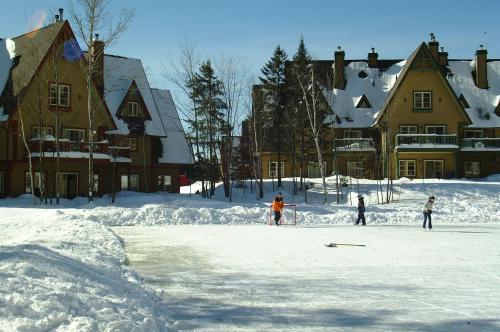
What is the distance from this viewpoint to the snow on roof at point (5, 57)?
3600cm

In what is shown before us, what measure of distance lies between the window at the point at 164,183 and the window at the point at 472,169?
24.9m

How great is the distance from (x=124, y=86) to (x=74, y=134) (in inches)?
237

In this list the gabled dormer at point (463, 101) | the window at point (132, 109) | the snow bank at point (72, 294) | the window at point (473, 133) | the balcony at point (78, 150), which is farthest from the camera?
the gabled dormer at point (463, 101)

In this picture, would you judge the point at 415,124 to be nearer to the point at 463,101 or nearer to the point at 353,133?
the point at 353,133

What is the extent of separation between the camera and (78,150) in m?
35.1

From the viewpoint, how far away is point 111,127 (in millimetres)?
37844

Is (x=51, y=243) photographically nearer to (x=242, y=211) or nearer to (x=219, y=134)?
(x=242, y=211)

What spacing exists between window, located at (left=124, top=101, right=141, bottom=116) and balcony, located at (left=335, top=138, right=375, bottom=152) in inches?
637

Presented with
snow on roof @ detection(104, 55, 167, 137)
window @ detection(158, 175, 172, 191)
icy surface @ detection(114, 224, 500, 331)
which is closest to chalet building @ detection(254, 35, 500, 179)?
window @ detection(158, 175, 172, 191)

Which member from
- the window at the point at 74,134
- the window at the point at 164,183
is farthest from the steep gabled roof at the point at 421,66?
the window at the point at 74,134

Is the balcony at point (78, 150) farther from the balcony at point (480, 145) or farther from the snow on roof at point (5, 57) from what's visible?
the balcony at point (480, 145)

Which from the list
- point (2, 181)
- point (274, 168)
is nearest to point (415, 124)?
point (274, 168)

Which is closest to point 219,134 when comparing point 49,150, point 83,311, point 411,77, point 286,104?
point 286,104

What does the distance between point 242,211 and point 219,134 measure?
51.6ft
